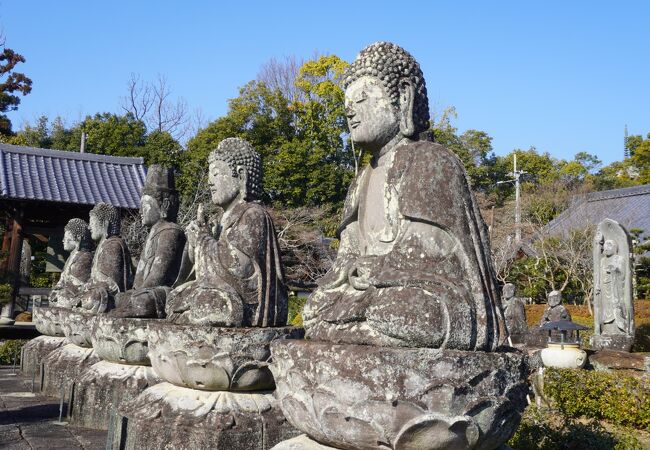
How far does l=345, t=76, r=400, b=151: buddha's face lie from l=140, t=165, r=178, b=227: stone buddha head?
13.8 ft

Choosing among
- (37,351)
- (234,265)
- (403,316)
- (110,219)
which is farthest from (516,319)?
(403,316)

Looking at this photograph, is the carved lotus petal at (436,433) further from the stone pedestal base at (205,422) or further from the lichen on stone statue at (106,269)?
the lichen on stone statue at (106,269)

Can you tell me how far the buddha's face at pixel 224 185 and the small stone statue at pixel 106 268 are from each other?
9.87ft

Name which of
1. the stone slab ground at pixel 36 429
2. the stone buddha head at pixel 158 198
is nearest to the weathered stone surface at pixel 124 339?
the stone slab ground at pixel 36 429

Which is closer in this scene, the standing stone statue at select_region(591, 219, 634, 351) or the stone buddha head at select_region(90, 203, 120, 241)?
the stone buddha head at select_region(90, 203, 120, 241)

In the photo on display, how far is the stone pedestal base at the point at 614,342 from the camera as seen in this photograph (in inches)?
578

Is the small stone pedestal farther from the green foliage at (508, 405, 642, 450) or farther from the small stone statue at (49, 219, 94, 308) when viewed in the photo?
the green foliage at (508, 405, 642, 450)

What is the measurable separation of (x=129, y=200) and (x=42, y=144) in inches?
819

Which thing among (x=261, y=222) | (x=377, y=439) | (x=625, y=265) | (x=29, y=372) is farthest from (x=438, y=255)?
(x=625, y=265)

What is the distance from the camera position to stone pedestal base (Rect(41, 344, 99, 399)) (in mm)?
8070

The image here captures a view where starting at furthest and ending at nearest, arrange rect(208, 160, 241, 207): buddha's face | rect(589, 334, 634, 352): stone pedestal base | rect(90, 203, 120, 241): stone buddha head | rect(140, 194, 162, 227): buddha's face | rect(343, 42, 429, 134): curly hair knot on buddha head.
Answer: rect(589, 334, 634, 352): stone pedestal base
rect(90, 203, 120, 241): stone buddha head
rect(140, 194, 162, 227): buddha's face
rect(208, 160, 241, 207): buddha's face
rect(343, 42, 429, 134): curly hair knot on buddha head

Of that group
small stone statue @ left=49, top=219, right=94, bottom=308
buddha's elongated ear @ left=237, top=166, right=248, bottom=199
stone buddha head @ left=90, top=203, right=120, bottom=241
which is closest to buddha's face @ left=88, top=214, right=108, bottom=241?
stone buddha head @ left=90, top=203, right=120, bottom=241

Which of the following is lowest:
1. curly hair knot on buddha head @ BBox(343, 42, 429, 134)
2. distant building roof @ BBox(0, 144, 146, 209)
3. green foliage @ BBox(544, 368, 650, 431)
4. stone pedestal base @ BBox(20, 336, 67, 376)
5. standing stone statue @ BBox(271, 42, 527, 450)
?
green foliage @ BBox(544, 368, 650, 431)

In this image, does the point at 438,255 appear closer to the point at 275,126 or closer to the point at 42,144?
the point at 275,126
